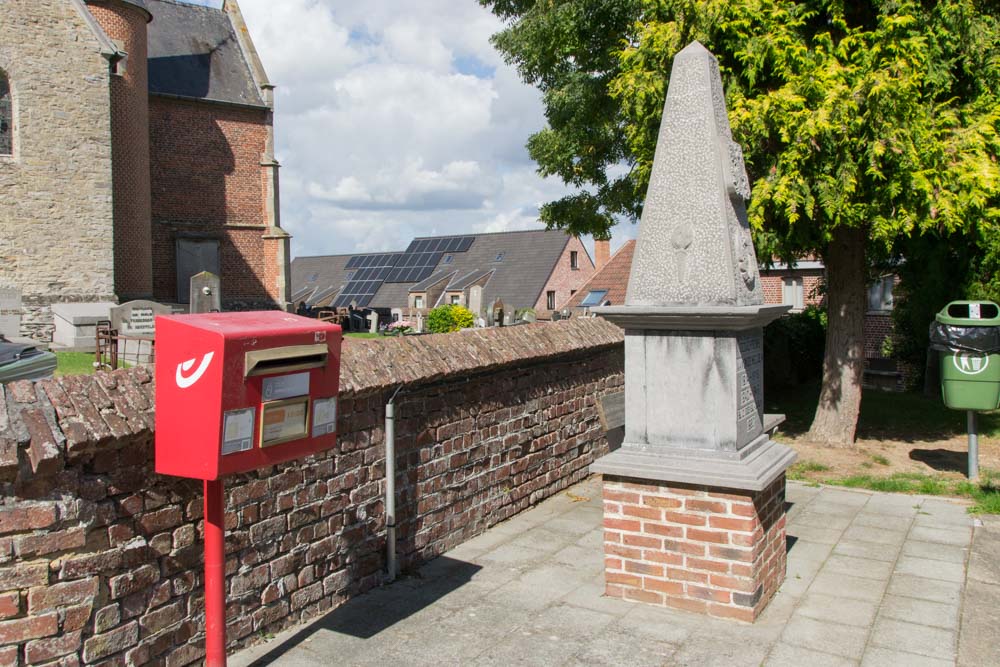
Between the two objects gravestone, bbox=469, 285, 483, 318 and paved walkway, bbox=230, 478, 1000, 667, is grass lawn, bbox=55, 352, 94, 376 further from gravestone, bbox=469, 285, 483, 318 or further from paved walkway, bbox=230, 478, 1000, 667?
gravestone, bbox=469, 285, 483, 318

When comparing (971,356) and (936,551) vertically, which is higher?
(971,356)

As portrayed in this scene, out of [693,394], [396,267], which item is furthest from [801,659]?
[396,267]

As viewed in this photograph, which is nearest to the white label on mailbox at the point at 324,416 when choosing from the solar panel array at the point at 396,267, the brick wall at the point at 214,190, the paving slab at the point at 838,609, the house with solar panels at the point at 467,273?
the paving slab at the point at 838,609

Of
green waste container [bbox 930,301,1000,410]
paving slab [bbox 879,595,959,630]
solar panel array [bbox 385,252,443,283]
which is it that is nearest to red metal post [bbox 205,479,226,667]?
paving slab [bbox 879,595,959,630]

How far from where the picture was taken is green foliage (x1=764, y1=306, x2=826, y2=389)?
16188 millimetres

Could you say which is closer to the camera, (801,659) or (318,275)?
(801,659)

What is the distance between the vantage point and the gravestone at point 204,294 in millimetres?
20578

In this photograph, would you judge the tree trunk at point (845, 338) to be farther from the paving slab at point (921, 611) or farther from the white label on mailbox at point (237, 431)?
the white label on mailbox at point (237, 431)

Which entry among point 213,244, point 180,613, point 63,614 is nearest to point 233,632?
point 180,613

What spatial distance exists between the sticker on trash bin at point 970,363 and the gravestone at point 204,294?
17.0 meters

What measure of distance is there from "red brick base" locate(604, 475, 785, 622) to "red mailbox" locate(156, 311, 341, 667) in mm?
2152

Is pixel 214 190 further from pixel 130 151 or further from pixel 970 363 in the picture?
pixel 970 363

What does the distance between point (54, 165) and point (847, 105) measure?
2049cm

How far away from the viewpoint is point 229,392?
331cm
